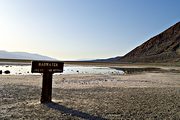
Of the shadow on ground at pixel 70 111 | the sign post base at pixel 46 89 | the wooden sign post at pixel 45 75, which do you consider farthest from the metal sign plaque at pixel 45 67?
the shadow on ground at pixel 70 111

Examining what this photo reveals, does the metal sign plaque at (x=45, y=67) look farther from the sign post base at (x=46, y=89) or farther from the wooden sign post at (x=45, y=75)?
the sign post base at (x=46, y=89)

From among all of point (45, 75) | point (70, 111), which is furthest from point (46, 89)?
point (70, 111)

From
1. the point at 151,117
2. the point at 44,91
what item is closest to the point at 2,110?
the point at 44,91

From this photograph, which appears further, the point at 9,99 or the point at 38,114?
the point at 9,99

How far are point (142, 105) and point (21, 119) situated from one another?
18.4 feet

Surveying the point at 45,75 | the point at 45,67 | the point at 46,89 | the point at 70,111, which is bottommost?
the point at 70,111

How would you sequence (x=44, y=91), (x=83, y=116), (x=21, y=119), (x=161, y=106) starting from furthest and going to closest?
(x=44, y=91) → (x=161, y=106) → (x=83, y=116) → (x=21, y=119)

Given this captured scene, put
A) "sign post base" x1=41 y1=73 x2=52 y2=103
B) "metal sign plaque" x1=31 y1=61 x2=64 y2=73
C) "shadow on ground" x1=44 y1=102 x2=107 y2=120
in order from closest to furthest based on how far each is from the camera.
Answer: "shadow on ground" x1=44 y1=102 x2=107 y2=120 < "metal sign plaque" x1=31 y1=61 x2=64 y2=73 < "sign post base" x1=41 y1=73 x2=52 y2=103

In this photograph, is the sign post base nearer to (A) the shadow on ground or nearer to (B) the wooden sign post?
(B) the wooden sign post

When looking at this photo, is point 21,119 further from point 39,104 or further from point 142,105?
point 142,105

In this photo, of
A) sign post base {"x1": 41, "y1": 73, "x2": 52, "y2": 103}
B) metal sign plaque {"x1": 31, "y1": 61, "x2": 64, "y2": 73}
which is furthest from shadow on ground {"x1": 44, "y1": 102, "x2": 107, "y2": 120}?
metal sign plaque {"x1": 31, "y1": 61, "x2": 64, "y2": 73}

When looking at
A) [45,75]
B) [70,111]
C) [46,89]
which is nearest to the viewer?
[70,111]

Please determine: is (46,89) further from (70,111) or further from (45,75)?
(70,111)

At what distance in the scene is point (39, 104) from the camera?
11961 millimetres
